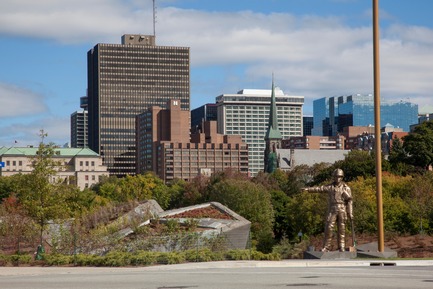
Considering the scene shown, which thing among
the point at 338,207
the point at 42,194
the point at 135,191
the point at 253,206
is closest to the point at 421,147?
the point at 135,191

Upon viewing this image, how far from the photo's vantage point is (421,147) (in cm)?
12481

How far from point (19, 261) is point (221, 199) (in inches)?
2176

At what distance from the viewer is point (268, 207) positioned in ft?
295

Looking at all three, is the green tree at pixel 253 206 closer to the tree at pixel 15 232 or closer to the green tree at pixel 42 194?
the tree at pixel 15 232

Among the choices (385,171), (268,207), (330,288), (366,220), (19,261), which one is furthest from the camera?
(385,171)

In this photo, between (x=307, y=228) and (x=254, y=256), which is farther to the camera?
(x=307, y=228)

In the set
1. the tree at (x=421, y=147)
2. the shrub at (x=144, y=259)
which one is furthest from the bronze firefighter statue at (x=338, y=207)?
the tree at (x=421, y=147)

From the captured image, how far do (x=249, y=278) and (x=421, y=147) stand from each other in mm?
103238

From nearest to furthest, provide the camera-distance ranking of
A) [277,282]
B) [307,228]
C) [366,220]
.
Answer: [277,282], [366,220], [307,228]

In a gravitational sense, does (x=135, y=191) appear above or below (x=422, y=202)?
below

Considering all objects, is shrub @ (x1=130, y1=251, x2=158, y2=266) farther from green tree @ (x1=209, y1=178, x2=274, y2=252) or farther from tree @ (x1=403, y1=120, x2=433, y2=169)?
tree @ (x1=403, y1=120, x2=433, y2=169)

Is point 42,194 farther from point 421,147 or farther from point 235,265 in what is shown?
point 421,147

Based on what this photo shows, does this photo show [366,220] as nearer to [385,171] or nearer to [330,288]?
[330,288]

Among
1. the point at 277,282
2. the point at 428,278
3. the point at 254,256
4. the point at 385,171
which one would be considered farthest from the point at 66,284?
the point at 385,171
